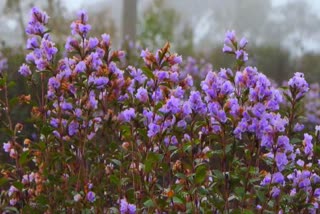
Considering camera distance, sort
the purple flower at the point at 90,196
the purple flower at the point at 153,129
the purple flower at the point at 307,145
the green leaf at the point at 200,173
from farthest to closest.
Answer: the purple flower at the point at 90,196
the purple flower at the point at 307,145
the purple flower at the point at 153,129
the green leaf at the point at 200,173

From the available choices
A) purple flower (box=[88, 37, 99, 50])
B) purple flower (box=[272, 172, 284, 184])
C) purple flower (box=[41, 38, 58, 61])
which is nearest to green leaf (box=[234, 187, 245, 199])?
purple flower (box=[272, 172, 284, 184])

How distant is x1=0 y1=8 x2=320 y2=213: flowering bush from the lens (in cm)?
234

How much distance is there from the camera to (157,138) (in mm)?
2492

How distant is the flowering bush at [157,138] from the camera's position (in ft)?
7.67

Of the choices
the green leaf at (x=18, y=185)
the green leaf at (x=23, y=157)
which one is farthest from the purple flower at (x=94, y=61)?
the green leaf at (x=18, y=185)

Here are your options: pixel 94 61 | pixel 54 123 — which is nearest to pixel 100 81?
pixel 94 61

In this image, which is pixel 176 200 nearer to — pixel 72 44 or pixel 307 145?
pixel 307 145

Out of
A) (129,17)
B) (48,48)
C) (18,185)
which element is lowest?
(18,185)

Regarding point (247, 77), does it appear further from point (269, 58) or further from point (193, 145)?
point (269, 58)

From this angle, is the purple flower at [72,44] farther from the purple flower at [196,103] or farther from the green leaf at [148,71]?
the purple flower at [196,103]

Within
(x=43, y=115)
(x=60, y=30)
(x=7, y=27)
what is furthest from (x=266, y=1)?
(x=43, y=115)

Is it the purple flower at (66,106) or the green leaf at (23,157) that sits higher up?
the purple flower at (66,106)

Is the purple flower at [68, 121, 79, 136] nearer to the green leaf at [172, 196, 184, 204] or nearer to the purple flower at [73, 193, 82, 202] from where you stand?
the purple flower at [73, 193, 82, 202]

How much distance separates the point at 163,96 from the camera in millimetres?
2613
